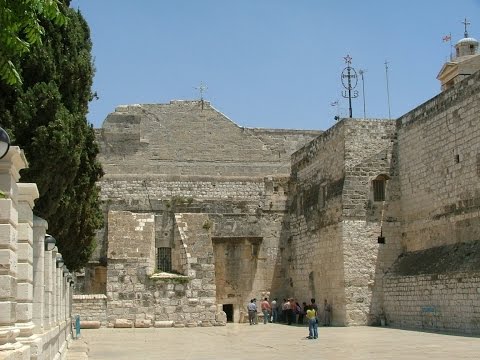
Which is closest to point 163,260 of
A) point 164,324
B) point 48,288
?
point 164,324

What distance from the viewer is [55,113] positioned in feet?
42.5

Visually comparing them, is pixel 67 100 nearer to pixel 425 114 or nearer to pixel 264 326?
pixel 425 114

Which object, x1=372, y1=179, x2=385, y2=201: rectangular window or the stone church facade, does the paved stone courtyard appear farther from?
x1=372, y1=179, x2=385, y2=201: rectangular window

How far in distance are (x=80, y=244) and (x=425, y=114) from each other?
1071 cm

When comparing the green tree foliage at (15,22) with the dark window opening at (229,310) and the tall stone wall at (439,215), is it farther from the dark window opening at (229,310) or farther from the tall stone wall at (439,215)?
the dark window opening at (229,310)

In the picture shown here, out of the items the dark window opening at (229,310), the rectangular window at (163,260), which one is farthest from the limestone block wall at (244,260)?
the rectangular window at (163,260)

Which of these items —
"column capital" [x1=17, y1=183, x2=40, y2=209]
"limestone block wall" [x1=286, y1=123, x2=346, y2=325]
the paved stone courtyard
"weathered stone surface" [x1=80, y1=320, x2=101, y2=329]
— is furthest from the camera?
"weathered stone surface" [x1=80, y1=320, x2=101, y2=329]

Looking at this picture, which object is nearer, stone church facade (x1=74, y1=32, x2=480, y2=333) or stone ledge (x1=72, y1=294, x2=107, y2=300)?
stone church facade (x1=74, y1=32, x2=480, y2=333)

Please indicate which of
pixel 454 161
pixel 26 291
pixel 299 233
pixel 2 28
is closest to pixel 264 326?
pixel 299 233

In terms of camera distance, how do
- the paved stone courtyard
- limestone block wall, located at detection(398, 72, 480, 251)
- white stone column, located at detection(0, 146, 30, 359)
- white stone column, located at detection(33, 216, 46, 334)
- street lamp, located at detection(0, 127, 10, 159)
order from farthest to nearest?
limestone block wall, located at detection(398, 72, 480, 251)
the paved stone courtyard
white stone column, located at detection(33, 216, 46, 334)
white stone column, located at detection(0, 146, 30, 359)
street lamp, located at detection(0, 127, 10, 159)

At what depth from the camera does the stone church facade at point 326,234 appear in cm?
1930

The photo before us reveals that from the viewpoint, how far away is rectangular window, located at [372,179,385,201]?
22.7 m

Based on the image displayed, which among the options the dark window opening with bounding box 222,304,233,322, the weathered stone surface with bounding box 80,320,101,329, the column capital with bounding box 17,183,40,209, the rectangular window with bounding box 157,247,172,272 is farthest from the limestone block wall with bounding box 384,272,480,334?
the column capital with bounding box 17,183,40,209

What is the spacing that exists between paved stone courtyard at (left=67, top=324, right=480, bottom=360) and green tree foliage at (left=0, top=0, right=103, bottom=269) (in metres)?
3.19
